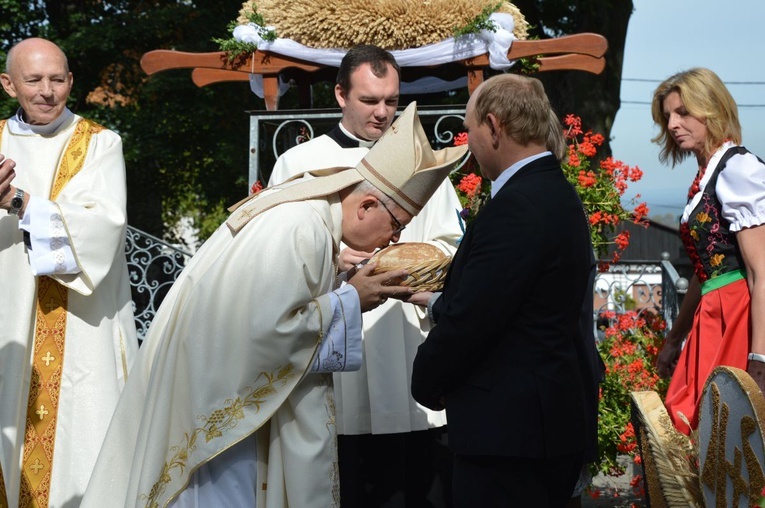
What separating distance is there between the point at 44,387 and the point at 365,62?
7.35 feet

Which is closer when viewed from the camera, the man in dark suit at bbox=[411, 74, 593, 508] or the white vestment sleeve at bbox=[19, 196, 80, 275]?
the man in dark suit at bbox=[411, 74, 593, 508]

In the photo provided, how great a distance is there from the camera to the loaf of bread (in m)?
3.66

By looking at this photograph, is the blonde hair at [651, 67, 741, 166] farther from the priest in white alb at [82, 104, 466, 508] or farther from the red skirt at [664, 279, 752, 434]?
the priest in white alb at [82, 104, 466, 508]

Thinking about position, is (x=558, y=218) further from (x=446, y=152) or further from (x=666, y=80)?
(x=666, y=80)

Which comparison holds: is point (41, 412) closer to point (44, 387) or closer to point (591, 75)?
point (44, 387)

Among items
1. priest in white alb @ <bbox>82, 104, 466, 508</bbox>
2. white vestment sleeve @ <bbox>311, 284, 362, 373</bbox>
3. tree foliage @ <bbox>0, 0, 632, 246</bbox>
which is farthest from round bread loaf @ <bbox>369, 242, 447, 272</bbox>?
tree foliage @ <bbox>0, 0, 632, 246</bbox>

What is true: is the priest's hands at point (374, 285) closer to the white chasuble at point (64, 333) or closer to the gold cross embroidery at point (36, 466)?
the white chasuble at point (64, 333)

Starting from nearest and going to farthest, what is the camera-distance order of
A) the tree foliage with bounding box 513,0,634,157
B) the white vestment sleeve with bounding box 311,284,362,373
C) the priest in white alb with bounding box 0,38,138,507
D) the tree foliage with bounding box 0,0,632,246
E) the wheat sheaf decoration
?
the white vestment sleeve with bounding box 311,284,362,373, the priest in white alb with bounding box 0,38,138,507, the wheat sheaf decoration, the tree foliage with bounding box 513,0,634,157, the tree foliage with bounding box 0,0,632,246

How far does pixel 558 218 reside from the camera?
10.3 feet

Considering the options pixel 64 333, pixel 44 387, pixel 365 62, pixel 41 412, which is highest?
pixel 365 62

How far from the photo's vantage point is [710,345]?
4.38 meters

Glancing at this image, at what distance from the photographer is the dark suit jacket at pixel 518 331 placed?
3.09 metres

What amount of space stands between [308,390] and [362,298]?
0.36 metres

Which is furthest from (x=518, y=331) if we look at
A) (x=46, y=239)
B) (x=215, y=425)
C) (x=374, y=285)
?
(x=46, y=239)
